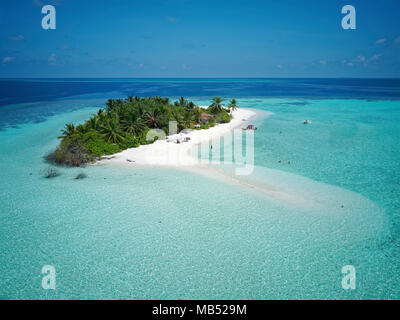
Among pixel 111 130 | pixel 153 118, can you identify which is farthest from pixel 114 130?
pixel 153 118

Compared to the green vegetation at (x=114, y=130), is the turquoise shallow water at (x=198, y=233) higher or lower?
lower

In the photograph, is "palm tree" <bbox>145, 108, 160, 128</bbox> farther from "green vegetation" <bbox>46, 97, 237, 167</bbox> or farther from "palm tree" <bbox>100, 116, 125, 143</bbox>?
"palm tree" <bbox>100, 116, 125, 143</bbox>

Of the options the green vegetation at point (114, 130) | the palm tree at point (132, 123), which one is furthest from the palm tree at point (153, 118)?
the palm tree at point (132, 123)

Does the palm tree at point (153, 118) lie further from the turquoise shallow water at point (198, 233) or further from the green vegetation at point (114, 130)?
the turquoise shallow water at point (198, 233)

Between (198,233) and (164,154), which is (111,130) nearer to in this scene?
(164,154)

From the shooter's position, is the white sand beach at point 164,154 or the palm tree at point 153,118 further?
the palm tree at point 153,118

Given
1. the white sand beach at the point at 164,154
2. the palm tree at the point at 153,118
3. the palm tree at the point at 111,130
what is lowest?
the white sand beach at the point at 164,154

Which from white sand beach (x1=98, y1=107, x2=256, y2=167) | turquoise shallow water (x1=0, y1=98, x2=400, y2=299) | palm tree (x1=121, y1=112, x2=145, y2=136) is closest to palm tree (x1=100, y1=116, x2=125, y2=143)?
white sand beach (x1=98, y1=107, x2=256, y2=167)

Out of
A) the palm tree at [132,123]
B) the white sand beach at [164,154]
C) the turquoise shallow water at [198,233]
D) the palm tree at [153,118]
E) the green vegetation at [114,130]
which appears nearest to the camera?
the turquoise shallow water at [198,233]
